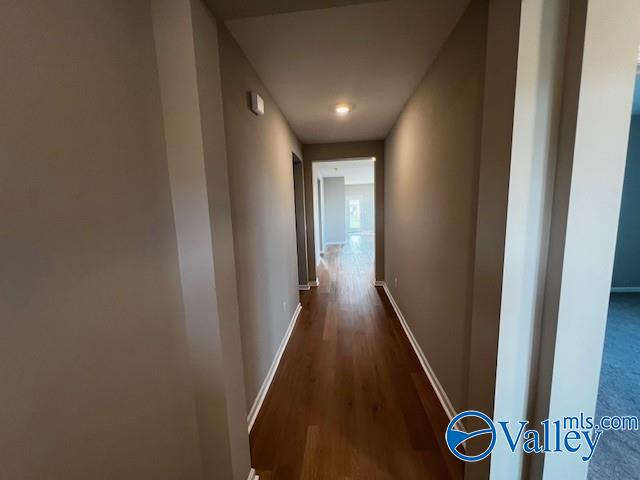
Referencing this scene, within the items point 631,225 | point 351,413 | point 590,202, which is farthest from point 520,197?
point 631,225

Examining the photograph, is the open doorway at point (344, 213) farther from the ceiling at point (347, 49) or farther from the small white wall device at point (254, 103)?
the small white wall device at point (254, 103)

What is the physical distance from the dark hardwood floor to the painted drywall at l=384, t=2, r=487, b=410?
10.3 inches

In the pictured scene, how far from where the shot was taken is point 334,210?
9.37 m

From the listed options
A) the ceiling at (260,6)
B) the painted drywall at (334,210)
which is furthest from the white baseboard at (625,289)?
the painted drywall at (334,210)

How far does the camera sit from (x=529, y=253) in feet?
2.98

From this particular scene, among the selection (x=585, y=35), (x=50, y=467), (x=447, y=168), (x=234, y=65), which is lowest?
(x=50, y=467)

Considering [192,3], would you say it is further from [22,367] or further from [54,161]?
[22,367]

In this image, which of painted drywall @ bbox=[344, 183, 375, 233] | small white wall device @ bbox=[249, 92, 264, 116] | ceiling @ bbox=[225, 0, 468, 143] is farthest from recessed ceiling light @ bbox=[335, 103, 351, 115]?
painted drywall @ bbox=[344, 183, 375, 233]

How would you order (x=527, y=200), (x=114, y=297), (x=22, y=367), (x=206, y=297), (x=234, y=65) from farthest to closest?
1. (x=234, y=65)
2. (x=206, y=297)
3. (x=527, y=200)
4. (x=114, y=297)
5. (x=22, y=367)

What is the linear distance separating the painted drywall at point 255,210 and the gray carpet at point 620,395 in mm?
1969

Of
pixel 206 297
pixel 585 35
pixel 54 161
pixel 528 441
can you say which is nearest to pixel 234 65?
pixel 54 161

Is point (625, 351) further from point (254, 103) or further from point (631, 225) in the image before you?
point (254, 103)

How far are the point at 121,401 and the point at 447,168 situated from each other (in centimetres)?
188

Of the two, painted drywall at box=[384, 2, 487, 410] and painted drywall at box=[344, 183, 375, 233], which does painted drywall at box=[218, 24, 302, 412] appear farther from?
painted drywall at box=[344, 183, 375, 233]
